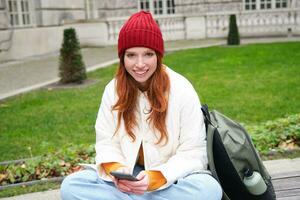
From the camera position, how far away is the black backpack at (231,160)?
2598 millimetres

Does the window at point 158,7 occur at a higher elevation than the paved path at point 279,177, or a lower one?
higher

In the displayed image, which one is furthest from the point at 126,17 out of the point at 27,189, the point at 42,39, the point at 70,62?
the point at 27,189

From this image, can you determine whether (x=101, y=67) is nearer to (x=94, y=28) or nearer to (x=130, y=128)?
(x=94, y=28)

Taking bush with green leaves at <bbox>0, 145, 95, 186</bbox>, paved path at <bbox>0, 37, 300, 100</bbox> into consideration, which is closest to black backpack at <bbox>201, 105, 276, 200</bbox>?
bush with green leaves at <bbox>0, 145, 95, 186</bbox>

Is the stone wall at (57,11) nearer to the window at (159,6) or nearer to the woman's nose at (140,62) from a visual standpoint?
the window at (159,6)

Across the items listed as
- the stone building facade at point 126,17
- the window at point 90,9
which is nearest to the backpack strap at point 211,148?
the stone building facade at point 126,17

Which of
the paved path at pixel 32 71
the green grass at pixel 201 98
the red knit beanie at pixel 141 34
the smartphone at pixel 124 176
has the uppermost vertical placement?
the red knit beanie at pixel 141 34

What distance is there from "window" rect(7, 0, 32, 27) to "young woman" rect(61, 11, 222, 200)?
1456 centimetres

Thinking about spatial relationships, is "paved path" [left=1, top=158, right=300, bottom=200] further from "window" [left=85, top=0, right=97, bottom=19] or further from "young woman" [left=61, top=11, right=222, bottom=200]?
"window" [left=85, top=0, right=97, bottom=19]

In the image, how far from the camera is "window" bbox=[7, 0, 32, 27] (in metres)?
16.7

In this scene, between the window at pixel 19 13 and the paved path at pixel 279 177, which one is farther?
the window at pixel 19 13

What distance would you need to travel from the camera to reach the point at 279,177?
3.54 meters

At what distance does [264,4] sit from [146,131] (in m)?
21.6

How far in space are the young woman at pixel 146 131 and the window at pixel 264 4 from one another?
2117 centimetres
